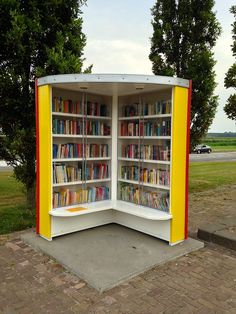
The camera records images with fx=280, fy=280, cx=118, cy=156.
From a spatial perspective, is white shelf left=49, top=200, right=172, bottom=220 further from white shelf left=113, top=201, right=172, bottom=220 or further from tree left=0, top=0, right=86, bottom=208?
tree left=0, top=0, right=86, bottom=208

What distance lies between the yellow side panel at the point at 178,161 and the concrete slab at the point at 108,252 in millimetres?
306

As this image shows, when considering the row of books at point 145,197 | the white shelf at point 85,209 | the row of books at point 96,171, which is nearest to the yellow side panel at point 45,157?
the white shelf at point 85,209

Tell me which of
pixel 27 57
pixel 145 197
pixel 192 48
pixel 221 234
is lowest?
pixel 221 234

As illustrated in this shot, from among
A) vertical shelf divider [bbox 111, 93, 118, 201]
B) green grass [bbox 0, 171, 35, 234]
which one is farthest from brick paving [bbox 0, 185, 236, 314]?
vertical shelf divider [bbox 111, 93, 118, 201]

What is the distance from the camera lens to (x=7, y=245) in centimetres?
411

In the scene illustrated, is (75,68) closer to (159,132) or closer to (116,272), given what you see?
(159,132)

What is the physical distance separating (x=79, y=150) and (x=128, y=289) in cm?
248

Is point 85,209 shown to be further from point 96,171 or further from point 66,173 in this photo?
point 96,171

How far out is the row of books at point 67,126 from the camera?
4395 mm

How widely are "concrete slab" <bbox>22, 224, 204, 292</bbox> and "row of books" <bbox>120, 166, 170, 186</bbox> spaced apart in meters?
0.88

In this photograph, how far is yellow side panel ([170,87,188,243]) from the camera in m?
3.94

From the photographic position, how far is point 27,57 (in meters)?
5.06

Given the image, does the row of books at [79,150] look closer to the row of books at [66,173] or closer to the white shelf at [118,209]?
the row of books at [66,173]

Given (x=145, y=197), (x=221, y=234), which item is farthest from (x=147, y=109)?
(x=221, y=234)
